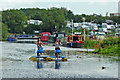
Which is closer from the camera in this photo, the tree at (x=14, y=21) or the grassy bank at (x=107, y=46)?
the grassy bank at (x=107, y=46)

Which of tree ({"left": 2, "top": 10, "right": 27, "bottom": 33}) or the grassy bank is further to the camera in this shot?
tree ({"left": 2, "top": 10, "right": 27, "bottom": 33})

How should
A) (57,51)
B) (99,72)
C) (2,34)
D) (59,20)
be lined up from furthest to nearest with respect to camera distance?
(59,20), (2,34), (57,51), (99,72)

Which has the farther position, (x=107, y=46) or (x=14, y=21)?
(x=14, y=21)

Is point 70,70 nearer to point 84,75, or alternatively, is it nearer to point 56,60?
point 84,75

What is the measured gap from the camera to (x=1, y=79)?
20609 millimetres

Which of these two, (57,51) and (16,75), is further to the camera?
(57,51)

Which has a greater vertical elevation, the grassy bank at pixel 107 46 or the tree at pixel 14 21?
the tree at pixel 14 21

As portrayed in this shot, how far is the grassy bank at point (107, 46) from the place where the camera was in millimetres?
43125

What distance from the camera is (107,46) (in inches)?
1933

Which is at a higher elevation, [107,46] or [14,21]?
[14,21]

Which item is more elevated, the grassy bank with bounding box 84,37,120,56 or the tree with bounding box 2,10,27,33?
the tree with bounding box 2,10,27,33

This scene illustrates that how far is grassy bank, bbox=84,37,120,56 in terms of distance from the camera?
141 feet

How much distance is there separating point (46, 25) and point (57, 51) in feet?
390

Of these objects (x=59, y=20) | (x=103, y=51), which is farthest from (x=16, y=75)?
(x=59, y=20)
